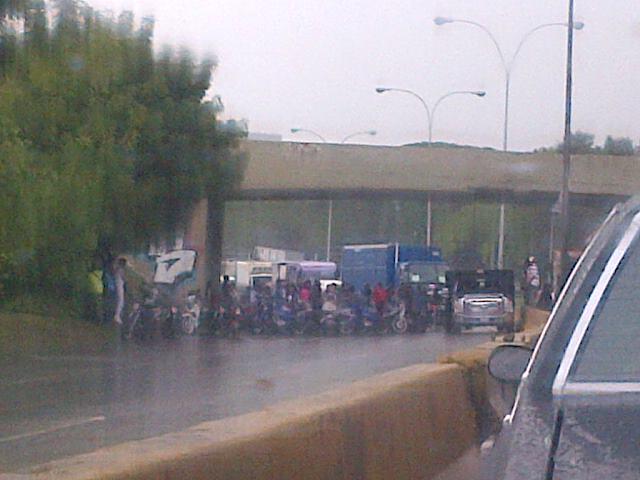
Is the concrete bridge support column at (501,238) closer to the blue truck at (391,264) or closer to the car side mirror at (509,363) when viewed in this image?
the blue truck at (391,264)

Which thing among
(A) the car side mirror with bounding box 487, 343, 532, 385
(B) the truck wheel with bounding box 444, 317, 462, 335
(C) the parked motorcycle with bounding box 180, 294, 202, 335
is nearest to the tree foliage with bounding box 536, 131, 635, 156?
(B) the truck wheel with bounding box 444, 317, 462, 335

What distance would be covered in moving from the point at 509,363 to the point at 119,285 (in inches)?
1053

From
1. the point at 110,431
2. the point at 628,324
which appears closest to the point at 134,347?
the point at 110,431

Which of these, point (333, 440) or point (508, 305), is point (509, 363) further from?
point (508, 305)

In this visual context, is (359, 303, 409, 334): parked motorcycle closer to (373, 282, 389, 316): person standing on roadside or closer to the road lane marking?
(373, 282, 389, 316): person standing on roadside

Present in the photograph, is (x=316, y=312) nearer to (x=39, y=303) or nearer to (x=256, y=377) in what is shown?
(x=39, y=303)

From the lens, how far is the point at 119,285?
3077 cm

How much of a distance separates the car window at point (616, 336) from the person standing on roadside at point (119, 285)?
2756cm

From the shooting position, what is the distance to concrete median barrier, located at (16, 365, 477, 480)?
5500 millimetres

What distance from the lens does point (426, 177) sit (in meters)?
35.1

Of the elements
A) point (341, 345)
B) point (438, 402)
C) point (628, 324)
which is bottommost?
point (341, 345)

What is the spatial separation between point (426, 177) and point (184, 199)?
7.19 metres

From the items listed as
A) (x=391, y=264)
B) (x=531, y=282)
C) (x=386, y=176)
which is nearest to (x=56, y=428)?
(x=531, y=282)

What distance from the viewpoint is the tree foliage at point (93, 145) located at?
84.2 feet
